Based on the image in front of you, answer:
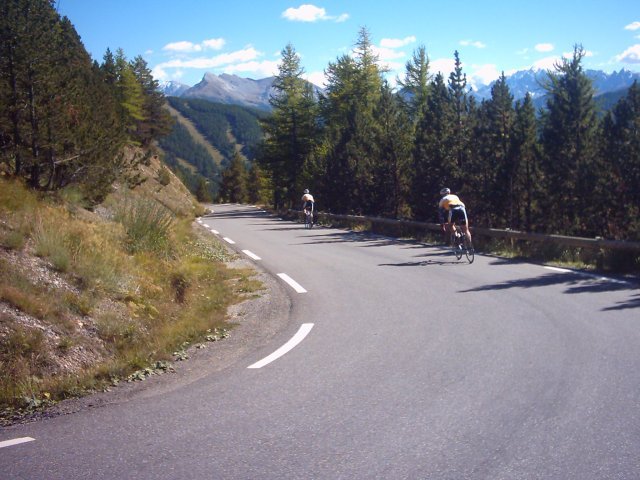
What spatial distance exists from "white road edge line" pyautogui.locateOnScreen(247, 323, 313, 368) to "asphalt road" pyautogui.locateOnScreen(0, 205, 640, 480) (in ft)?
0.20

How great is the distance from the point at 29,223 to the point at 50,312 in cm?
276

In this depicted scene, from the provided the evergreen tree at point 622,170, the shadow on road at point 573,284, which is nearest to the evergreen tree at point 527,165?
the evergreen tree at point 622,170

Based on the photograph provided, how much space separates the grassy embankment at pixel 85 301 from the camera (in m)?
6.35

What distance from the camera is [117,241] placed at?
11.9 metres

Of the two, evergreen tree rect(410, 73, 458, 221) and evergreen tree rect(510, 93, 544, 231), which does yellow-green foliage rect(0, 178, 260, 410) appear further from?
evergreen tree rect(410, 73, 458, 221)

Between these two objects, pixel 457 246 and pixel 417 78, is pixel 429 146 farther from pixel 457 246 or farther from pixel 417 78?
pixel 417 78

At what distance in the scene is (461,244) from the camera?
16016 mm

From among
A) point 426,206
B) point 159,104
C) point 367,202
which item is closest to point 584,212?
point 426,206

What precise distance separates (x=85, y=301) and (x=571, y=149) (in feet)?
64.7

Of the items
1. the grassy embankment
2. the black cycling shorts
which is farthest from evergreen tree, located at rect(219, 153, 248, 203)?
the grassy embankment

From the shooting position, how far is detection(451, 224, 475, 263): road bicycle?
15.8 m

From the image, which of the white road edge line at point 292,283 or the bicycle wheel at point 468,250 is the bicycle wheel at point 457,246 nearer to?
the bicycle wheel at point 468,250

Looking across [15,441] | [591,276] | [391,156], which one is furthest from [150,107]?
[15,441]

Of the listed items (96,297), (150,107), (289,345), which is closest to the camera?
(289,345)
